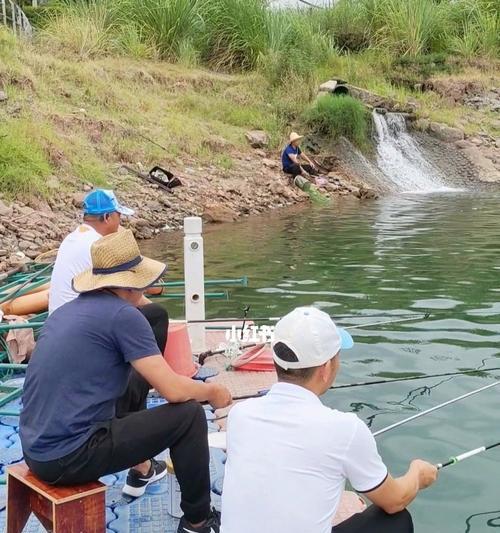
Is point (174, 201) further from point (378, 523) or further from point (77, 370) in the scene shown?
point (378, 523)

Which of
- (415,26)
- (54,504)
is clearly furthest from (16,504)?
(415,26)

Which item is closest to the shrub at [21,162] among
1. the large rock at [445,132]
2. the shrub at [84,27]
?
the shrub at [84,27]

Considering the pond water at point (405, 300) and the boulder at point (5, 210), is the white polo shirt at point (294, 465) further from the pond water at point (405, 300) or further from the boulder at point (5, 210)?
the boulder at point (5, 210)

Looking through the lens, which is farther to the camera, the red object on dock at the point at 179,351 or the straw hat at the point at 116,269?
the red object on dock at the point at 179,351

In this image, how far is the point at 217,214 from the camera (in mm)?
15023

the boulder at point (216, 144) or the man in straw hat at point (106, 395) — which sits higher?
the man in straw hat at point (106, 395)

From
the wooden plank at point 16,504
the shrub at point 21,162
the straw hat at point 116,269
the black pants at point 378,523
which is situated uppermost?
the straw hat at point 116,269

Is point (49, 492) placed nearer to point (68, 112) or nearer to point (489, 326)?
point (489, 326)

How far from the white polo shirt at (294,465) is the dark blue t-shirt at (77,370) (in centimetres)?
83

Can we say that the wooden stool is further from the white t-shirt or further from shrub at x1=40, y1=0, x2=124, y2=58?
shrub at x1=40, y1=0, x2=124, y2=58

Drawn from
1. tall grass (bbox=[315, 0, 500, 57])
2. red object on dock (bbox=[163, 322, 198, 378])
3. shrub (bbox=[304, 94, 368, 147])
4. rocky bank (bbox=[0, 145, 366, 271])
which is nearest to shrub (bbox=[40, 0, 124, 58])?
rocky bank (bbox=[0, 145, 366, 271])

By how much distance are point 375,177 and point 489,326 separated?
48.4 ft

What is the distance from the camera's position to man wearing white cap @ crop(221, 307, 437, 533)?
259 centimetres

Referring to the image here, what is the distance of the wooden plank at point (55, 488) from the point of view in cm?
317
